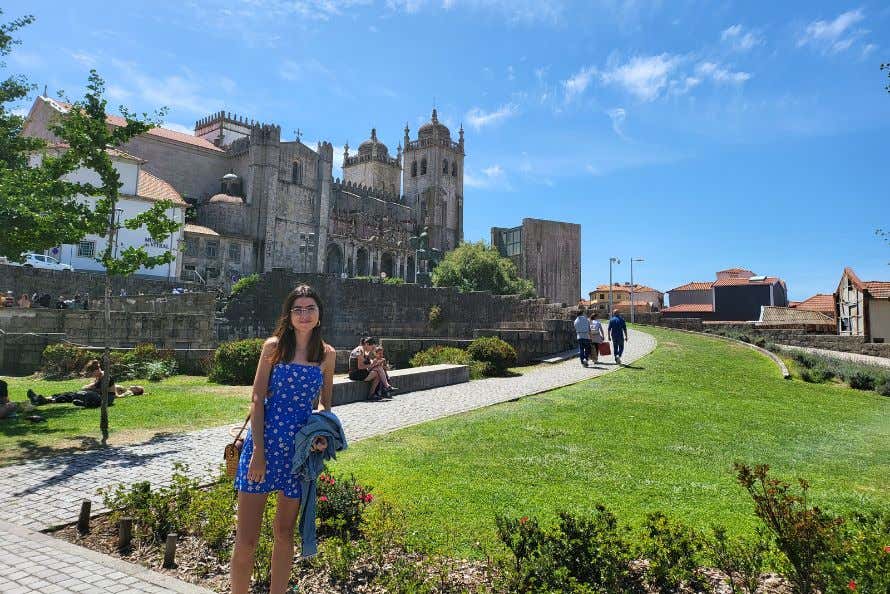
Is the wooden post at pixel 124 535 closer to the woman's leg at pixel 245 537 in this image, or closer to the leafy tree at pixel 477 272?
the woman's leg at pixel 245 537

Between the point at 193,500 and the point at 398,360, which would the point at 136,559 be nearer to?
the point at 193,500

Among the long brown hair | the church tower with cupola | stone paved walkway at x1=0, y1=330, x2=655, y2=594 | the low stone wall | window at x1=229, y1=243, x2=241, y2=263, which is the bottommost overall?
stone paved walkway at x1=0, y1=330, x2=655, y2=594

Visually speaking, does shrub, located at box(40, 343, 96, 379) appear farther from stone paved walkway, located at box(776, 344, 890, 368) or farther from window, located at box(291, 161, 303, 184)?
window, located at box(291, 161, 303, 184)

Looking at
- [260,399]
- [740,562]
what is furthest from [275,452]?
[740,562]

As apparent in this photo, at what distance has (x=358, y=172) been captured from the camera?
93.8 metres

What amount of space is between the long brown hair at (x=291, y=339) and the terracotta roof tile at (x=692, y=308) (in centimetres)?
6418

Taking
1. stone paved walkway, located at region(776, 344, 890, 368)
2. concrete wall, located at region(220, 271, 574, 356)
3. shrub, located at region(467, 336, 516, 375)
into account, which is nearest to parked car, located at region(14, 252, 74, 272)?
concrete wall, located at region(220, 271, 574, 356)

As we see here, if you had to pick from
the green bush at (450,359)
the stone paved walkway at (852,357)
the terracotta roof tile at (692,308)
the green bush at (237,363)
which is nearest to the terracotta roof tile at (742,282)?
the terracotta roof tile at (692,308)

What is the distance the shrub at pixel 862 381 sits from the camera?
15.1m

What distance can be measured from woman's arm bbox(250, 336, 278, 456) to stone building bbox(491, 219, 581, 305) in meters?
66.2

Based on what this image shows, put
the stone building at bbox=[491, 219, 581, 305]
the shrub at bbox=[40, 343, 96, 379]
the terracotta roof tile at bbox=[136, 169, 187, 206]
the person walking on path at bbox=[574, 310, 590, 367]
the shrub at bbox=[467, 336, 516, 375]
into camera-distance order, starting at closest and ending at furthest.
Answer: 1. the shrub at bbox=[40, 343, 96, 379]
2. the shrub at bbox=[467, 336, 516, 375]
3. the person walking on path at bbox=[574, 310, 590, 367]
4. the terracotta roof tile at bbox=[136, 169, 187, 206]
5. the stone building at bbox=[491, 219, 581, 305]

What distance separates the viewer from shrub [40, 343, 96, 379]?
16.4 metres

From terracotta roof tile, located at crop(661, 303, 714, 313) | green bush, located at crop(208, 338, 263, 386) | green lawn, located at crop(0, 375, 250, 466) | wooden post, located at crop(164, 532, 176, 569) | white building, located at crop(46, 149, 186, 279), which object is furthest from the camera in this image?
terracotta roof tile, located at crop(661, 303, 714, 313)

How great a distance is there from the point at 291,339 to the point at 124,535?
2.50 meters
